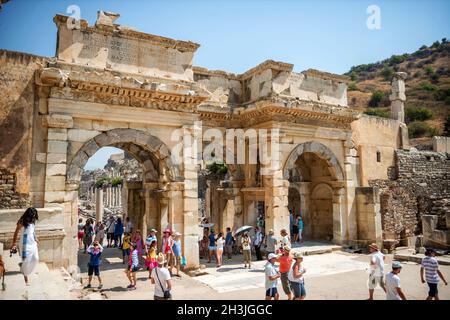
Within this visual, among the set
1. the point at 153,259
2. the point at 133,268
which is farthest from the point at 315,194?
the point at 133,268

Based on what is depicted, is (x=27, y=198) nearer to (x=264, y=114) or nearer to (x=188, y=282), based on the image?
(x=188, y=282)

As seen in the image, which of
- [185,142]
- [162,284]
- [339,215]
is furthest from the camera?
[339,215]

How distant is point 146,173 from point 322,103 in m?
7.83

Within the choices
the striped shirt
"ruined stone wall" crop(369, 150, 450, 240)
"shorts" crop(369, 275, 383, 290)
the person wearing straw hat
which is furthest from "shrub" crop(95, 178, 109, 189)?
the striped shirt

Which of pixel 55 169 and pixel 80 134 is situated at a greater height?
pixel 80 134

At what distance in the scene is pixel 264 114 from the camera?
40.2ft

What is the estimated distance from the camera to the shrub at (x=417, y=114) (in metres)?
45.4

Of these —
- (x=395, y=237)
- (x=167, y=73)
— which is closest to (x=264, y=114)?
(x=167, y=73)

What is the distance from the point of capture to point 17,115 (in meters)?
8.04

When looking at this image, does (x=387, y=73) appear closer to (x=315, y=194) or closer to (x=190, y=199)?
(x=315, y=194)

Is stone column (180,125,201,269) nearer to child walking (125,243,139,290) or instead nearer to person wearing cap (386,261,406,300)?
child walking (125,243,139,290)

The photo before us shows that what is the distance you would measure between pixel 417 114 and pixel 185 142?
153ft

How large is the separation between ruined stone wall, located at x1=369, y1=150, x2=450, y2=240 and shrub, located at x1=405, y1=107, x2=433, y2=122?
3229 cm

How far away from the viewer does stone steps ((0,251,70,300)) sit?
15.1 feet
